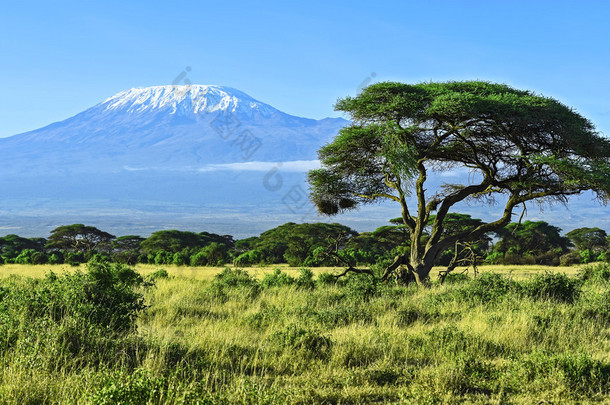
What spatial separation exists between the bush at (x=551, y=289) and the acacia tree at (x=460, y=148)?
151 inches

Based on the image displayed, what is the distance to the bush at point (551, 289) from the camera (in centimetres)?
1166

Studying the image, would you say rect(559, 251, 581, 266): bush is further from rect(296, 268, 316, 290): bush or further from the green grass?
the green grass

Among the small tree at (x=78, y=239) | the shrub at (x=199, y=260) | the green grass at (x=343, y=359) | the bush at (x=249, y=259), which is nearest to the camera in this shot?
the green grass at (x=343, y=359)

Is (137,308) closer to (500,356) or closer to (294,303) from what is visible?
(294,303)

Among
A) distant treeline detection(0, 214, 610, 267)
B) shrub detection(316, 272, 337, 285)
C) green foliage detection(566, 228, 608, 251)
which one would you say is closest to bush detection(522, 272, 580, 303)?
shrub detection(316, 272, 337, 285)

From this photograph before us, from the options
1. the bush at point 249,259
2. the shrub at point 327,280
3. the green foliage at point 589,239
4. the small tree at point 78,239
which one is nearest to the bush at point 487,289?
the shrub at point 327,280

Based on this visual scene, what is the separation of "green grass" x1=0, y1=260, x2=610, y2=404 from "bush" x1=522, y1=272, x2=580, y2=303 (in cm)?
69

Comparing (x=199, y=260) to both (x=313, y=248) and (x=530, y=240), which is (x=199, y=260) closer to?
(x=313, y=248)

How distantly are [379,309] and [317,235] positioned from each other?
111ft

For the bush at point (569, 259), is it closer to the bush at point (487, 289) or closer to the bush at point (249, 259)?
the bush at point (249, 259)

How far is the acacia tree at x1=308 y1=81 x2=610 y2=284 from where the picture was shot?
15.2 m

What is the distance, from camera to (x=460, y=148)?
17797 millimetres

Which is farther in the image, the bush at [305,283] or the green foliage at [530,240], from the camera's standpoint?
the green foliage at [530,240]

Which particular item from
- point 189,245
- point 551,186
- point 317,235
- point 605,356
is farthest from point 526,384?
point 189,245
